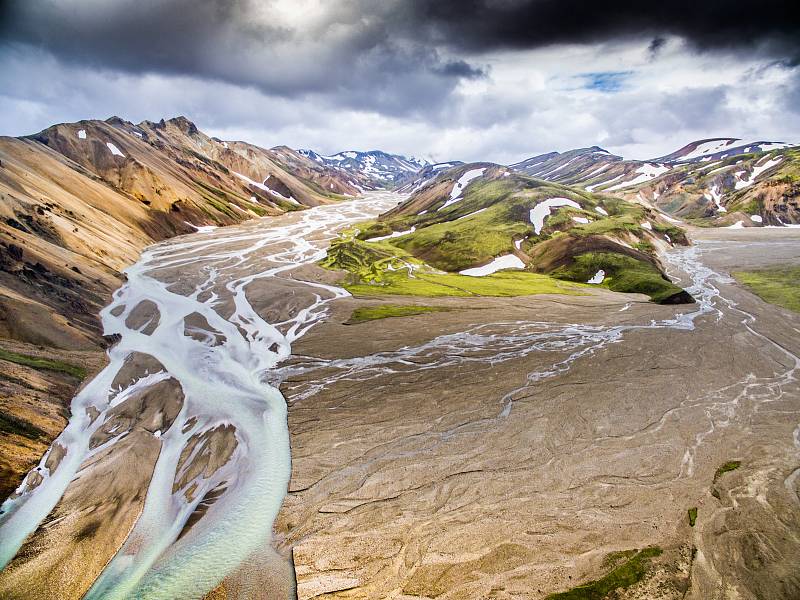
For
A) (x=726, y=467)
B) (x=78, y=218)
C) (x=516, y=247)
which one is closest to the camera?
(x=726, y=467)

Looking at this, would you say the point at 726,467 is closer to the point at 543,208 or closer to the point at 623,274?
the point at 623,274

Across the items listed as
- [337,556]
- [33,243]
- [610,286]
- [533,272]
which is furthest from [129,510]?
[533,272]

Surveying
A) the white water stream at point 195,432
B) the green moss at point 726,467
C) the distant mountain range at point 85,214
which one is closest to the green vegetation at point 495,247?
the white water stream at point 195,432

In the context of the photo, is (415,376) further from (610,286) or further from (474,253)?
(474,253)

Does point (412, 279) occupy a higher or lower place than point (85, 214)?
lower

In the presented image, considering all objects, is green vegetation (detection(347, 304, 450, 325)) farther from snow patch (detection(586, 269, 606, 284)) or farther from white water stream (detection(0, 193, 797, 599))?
snow patch (detection(586, 269, 606, 284))

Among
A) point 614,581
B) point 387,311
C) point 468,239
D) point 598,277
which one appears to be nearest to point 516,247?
point 468,239

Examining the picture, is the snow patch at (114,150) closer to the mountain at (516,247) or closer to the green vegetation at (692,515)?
the mountain at (516,247)
